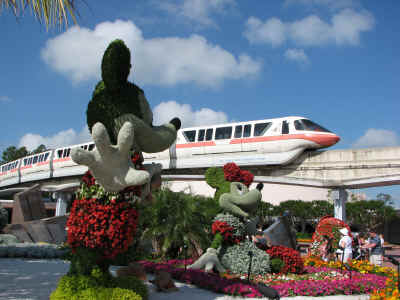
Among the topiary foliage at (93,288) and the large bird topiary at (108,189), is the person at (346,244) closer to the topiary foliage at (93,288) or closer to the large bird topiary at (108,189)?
the large bird topiary at (108,189)

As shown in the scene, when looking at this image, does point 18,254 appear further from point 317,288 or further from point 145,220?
point 317,288

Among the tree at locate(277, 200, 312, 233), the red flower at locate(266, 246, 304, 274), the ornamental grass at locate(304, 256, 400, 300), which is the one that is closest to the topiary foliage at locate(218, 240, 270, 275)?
the red flower at locate(266, 246, 304, 274)

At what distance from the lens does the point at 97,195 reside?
5324 millimetres

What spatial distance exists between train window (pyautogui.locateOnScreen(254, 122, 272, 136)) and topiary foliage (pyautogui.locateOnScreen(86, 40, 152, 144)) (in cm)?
Answer: 1663

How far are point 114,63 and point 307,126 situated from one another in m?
16.9

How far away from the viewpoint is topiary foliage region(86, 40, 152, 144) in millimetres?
5598

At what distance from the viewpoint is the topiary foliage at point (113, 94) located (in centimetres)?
560

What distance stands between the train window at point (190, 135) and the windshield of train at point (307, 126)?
23.5 ft

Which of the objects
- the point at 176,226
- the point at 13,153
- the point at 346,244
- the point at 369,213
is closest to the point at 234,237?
the point at 176,226

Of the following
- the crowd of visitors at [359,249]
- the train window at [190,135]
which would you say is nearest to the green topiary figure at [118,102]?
the crowd of visitors at [359,249]

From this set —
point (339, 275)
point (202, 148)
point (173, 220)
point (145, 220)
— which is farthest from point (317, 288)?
point (202, 148)

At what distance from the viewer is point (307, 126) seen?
20797mm

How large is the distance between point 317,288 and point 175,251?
22.3 feet

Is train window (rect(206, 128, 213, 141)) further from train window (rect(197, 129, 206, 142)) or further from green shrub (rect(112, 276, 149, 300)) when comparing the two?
green shrub (rect(112, 276, 149, 300))
